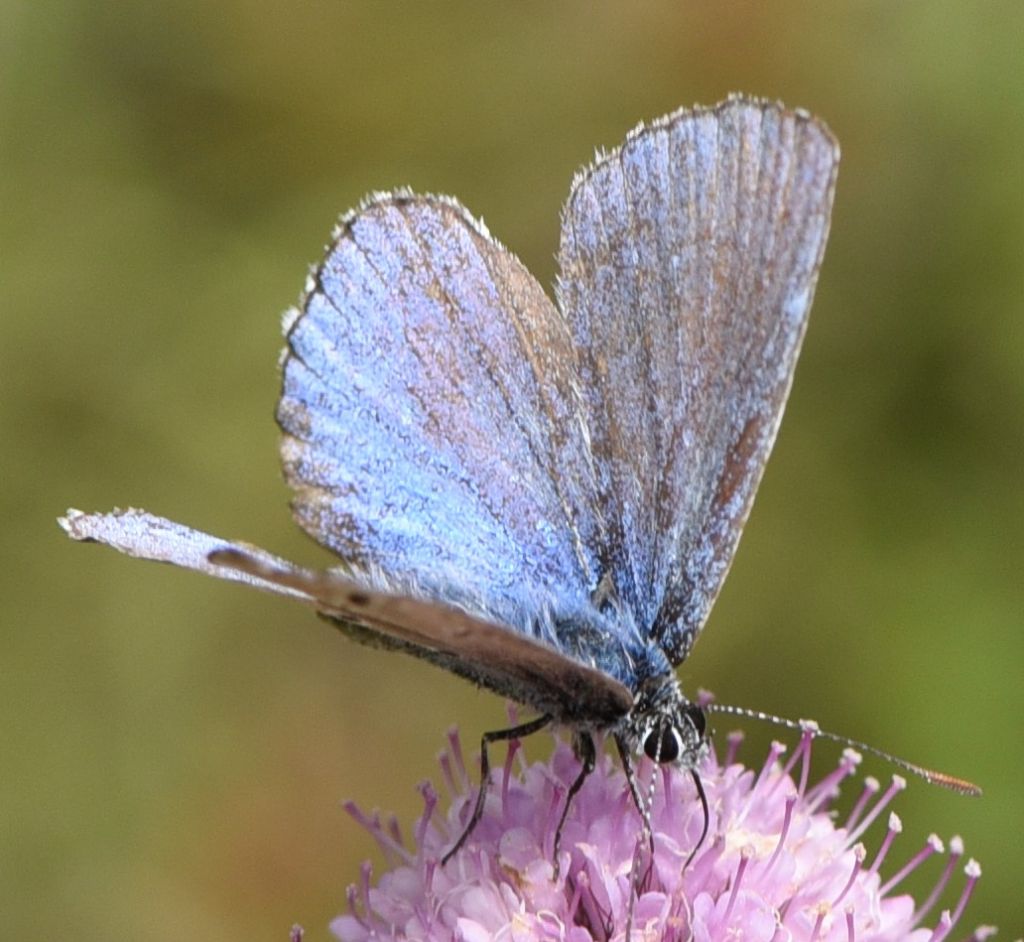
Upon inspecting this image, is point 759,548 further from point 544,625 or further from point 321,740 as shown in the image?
point 544,625

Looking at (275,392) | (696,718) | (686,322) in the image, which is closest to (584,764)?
(696,718)

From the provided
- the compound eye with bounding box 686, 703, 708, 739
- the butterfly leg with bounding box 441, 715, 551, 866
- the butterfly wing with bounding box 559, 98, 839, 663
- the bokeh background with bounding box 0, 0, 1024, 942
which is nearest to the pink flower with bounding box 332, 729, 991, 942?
the butterfly leg with bounding box 441, 715, 551, 866

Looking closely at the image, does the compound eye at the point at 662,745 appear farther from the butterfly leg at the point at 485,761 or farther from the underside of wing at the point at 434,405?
the underside of wing at the point at 434,405

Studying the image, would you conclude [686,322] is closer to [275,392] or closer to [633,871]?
[633,871]

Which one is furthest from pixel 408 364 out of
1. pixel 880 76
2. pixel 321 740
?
pixel 880 76

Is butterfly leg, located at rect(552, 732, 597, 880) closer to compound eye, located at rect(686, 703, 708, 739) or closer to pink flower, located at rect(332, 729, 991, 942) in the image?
pink flower, located at rect(332, 729, 991, 942)

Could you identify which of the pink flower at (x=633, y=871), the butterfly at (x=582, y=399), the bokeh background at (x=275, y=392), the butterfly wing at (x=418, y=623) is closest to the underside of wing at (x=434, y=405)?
the butterfly at (x=582, y=399)
